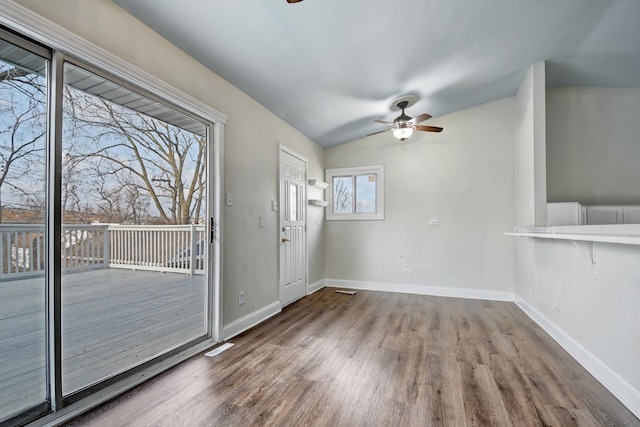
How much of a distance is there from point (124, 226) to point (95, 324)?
0.71m

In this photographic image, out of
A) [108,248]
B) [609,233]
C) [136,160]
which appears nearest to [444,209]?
[609,233]

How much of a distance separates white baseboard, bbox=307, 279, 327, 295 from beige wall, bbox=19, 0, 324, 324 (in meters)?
1.11

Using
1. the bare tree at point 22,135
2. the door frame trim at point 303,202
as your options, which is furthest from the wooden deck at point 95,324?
the door frame trim at point 303,202

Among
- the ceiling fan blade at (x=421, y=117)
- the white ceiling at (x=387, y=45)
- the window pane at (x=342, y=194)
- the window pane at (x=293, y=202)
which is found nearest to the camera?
the white ceiling at (x=387, y=45)

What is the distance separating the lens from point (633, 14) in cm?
266

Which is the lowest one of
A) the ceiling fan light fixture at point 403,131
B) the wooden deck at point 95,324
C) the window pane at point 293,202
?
the wooden deck at point 95,324

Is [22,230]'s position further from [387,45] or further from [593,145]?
[593,145]

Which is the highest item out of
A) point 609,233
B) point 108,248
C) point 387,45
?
point 387,45

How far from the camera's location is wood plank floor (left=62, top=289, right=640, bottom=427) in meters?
1.71

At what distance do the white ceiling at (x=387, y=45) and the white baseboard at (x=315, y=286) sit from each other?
2.58m

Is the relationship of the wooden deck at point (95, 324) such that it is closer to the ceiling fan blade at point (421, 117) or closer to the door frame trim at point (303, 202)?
the door frame trim at point (303, 202)

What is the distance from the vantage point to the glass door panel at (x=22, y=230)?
1521 mm

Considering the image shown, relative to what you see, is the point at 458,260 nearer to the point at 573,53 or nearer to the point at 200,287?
the point at 573,53

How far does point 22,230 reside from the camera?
5.17ft
